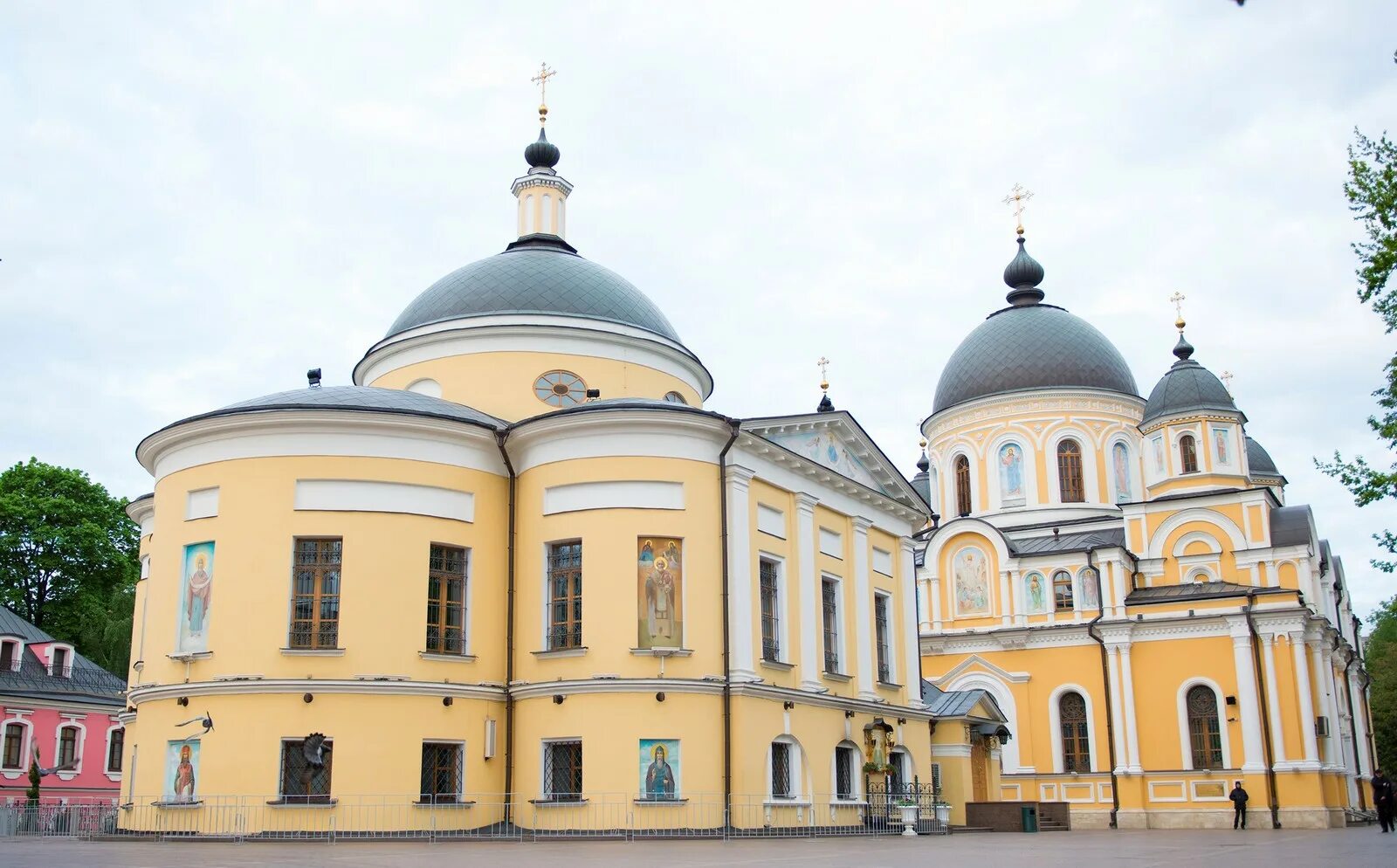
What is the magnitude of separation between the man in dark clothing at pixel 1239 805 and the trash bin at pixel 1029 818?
5910 millimetres

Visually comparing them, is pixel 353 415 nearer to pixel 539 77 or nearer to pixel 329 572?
pixel 329 572

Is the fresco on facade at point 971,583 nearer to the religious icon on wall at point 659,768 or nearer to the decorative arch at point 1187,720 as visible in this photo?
the decorative arch at point 1187,720

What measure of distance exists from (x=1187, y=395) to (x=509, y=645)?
2606 centimetres

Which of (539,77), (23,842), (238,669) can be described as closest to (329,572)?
(238,669)

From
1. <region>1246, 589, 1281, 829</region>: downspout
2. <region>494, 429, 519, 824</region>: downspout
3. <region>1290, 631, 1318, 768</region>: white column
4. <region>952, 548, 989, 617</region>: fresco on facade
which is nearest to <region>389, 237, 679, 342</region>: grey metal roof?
<region>494, 429, 519, 824</region>: downspout

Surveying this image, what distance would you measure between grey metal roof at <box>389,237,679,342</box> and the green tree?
23050 millimetres

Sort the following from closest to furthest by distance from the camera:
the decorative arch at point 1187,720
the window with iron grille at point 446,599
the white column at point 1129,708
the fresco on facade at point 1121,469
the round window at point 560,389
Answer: the window with iron grille at point 446,599 < the round window at point 560,389 < the decorative arch at point 1187,720 < the white column at point 1129,708 < the fresco on facade at point 1121,469

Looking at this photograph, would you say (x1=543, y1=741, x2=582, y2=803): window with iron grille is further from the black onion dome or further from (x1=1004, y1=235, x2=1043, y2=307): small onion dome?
(x1=1004, y1=235, x2=1043, y2=307): small onion dome

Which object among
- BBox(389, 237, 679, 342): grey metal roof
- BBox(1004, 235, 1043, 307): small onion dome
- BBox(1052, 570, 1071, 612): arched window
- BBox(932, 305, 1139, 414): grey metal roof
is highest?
BBox(1004, 235, 1043, 307): small onion dome

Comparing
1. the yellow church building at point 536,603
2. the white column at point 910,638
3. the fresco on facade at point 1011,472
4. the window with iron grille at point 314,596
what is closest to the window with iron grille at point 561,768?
the yellow church building at point 536,603

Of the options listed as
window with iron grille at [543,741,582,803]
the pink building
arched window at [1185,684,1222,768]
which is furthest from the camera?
Result: the pink building

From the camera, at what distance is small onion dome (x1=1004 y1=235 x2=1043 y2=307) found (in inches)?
1939

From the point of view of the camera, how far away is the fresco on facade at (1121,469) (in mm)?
44938

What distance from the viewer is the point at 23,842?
19938 millimetres
